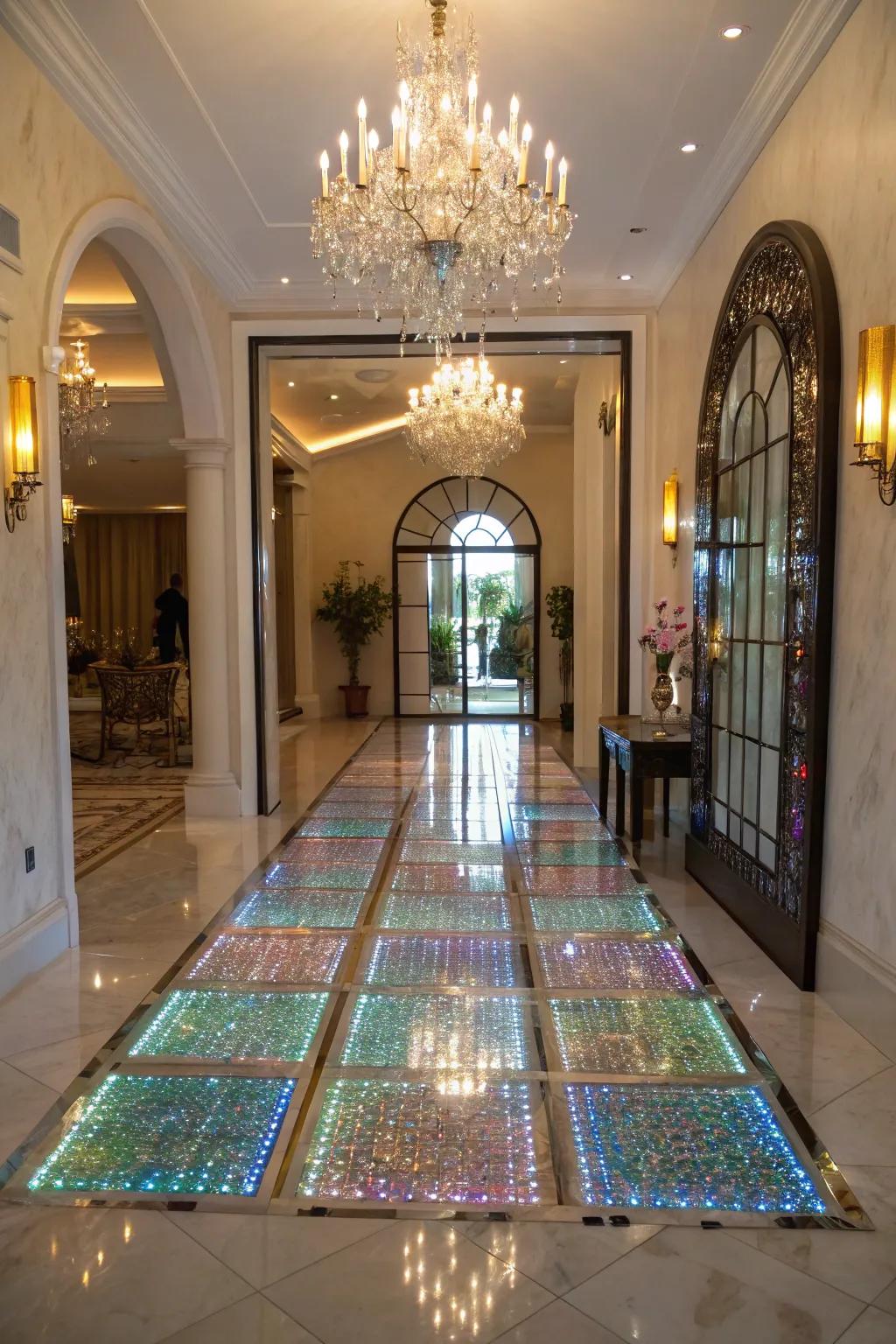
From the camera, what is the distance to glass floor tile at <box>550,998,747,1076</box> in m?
3.03

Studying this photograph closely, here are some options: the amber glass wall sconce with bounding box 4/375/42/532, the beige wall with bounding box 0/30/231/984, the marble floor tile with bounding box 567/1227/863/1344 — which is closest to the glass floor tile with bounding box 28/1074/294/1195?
the marble floor tile with bounding box 567/1227/863/1344

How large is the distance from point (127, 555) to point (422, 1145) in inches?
612

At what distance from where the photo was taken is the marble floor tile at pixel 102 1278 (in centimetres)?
194

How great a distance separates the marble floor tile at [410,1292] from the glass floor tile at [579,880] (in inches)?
109

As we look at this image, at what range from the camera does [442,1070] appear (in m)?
3.01

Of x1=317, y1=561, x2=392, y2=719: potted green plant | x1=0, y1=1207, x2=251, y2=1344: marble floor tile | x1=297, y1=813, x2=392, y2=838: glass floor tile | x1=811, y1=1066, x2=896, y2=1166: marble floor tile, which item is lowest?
x1=297, y1=813, x2=392, y2=838: glass floor tile

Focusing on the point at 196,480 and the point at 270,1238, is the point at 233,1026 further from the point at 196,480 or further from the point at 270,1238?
the point at 196,480

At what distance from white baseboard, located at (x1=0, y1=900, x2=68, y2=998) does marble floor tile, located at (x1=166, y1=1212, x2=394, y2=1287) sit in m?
1.66

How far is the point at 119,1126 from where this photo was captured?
2.69m

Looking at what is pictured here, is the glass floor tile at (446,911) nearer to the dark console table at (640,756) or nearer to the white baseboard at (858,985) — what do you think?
the dark console table at (640,756)

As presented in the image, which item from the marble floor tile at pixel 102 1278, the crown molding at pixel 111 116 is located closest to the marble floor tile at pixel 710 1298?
the marble floor tile at pixel 102 1278

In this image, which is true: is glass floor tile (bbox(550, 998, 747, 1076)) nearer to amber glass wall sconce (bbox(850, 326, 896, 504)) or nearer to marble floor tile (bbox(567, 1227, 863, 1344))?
marble floor tile (bbox(567, 1227, 863, 1344))

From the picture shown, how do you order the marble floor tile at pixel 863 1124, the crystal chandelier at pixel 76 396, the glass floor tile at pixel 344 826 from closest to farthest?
the marble floor tile at pixel 863 1124 < the glass floor tile at pixel 344 826 < the crystal chandelier at pixel 76 396

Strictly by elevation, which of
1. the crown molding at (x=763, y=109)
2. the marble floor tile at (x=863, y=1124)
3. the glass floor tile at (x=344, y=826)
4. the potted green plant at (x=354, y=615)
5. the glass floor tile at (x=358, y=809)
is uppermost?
the crown molding at (x=763, y=109)
